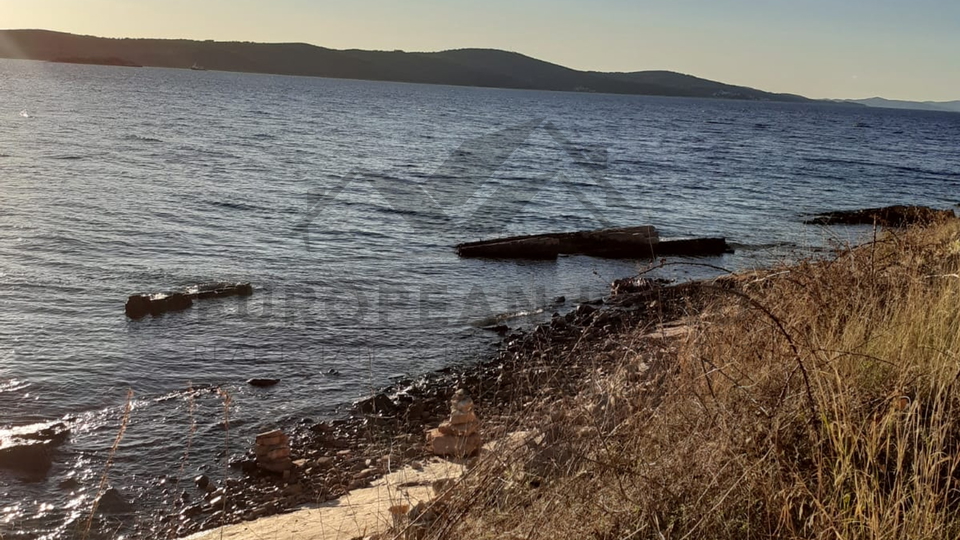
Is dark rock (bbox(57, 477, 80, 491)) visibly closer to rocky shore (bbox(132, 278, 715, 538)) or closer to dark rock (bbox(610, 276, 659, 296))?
rocky shore (bbox(132, 278, 715, 538))

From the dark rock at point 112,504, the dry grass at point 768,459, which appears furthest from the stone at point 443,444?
the dry grass at point 768,459

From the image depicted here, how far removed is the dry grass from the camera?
10.7 feet

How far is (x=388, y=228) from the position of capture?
24.4m

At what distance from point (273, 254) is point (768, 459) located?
17655 mm

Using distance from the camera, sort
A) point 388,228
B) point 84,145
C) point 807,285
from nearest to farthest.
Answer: point 807,285 < point 388,228 < point 84,145

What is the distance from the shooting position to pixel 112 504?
7.74 meters

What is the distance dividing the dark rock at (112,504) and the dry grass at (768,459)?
5082 millimetres

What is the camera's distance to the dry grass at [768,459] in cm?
326

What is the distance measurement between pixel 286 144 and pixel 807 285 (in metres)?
49.3

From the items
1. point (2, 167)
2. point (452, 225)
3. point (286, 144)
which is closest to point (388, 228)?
point (452, 225)

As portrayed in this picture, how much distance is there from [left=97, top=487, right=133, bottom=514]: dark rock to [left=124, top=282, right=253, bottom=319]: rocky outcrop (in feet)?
Result: 21.3

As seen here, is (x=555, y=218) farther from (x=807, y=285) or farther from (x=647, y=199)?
(x=807, y=285)

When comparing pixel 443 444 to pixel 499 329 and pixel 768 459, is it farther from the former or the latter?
pixel 499 329

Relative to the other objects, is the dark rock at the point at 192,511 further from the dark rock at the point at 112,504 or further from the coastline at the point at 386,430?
the dark rock at the point at 112,504
